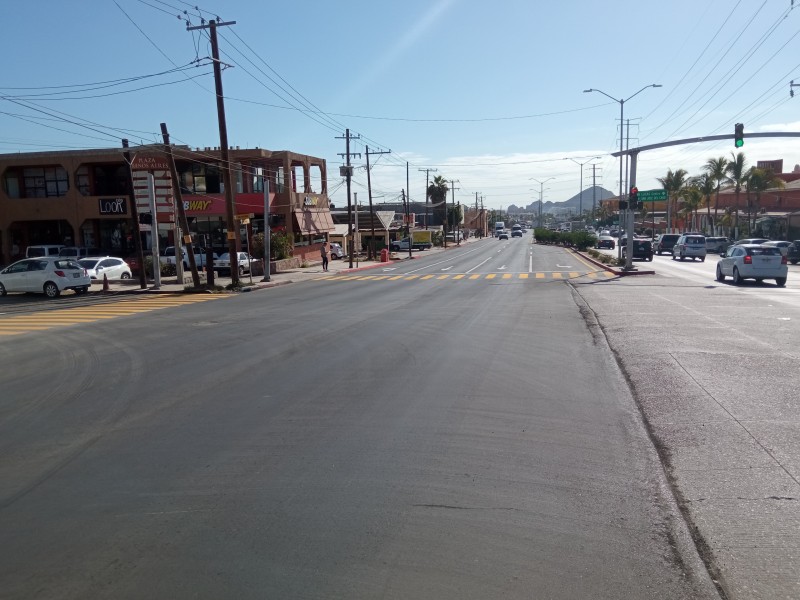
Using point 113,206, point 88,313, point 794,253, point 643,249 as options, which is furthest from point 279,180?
point 794,253

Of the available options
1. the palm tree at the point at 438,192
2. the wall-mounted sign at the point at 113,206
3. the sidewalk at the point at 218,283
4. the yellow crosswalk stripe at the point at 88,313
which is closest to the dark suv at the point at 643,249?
the sidewalk at the point at 218,283

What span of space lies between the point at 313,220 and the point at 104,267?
2413cm

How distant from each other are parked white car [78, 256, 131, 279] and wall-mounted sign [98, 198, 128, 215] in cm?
1296

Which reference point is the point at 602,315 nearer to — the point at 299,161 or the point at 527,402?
the point at 527,402

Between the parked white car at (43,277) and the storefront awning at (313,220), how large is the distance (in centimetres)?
2625

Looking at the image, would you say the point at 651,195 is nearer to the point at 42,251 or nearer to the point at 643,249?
the point at 643,249

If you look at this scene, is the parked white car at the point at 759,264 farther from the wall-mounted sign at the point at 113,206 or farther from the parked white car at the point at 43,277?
the wall-mounted sign at the point at 113,206

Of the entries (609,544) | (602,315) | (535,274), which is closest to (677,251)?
(535,274)

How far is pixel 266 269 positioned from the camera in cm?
3900

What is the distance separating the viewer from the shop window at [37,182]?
53719 mm

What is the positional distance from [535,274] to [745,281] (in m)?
11.2

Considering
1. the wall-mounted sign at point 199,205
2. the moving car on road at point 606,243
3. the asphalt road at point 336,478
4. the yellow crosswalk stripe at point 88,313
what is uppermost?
the wall-mounted sign at point 199,205

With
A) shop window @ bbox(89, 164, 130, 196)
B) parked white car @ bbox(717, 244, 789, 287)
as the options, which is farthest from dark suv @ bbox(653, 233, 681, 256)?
shop window @ bbox(89, 164, 130, 196)

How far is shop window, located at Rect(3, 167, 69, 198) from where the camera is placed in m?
53.7
